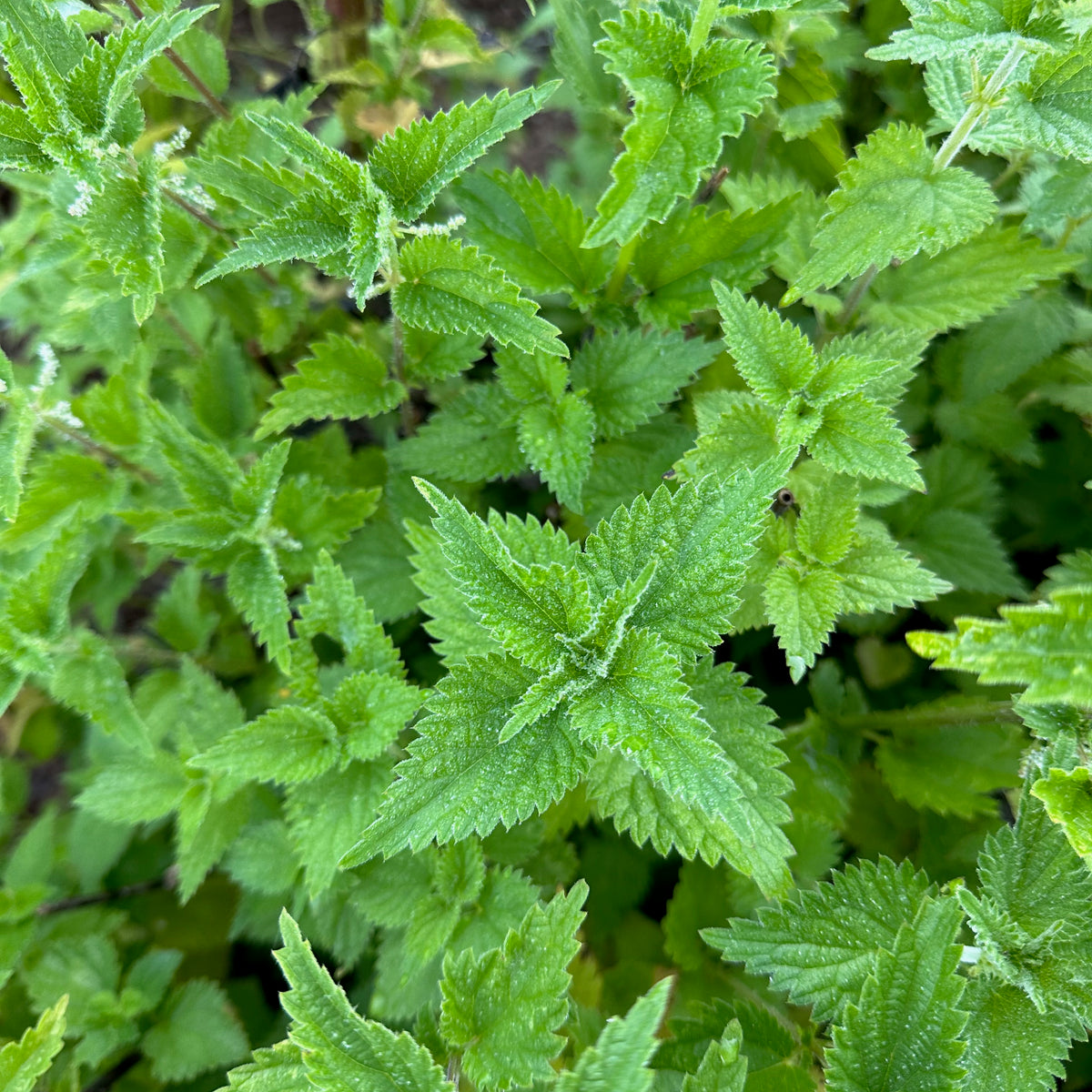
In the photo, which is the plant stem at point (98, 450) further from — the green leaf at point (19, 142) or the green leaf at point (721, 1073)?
the green leaf at point (721, 1073)

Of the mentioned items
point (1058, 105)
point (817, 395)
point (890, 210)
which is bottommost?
point (817, 395)

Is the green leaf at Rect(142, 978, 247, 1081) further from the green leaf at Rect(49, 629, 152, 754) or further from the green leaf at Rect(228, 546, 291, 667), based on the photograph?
the green leaf at Rect(228, 546, 291, 667)

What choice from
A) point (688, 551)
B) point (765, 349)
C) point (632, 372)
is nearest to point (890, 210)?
point (765, 349)

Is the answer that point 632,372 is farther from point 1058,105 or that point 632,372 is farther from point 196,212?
point 196,212

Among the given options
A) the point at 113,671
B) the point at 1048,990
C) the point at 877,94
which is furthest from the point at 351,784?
the point at 877,94

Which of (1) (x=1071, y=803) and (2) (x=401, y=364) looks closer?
(1) (x=1071, y=803)

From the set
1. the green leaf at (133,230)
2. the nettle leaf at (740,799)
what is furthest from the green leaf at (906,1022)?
the green leaf at (133,230)

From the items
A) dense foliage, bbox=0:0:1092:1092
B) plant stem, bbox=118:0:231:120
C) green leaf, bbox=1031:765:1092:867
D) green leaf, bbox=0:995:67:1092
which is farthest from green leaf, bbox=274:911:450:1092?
plant stem, bbox=118:0:231:120
